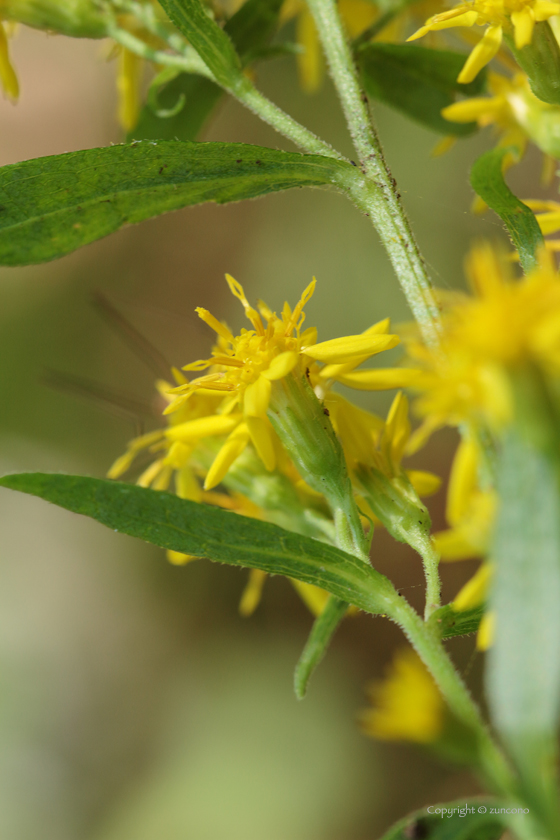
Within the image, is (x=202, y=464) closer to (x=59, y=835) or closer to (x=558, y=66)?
(x=558, y=66)

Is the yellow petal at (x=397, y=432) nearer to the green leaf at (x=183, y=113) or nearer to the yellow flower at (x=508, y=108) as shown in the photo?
the yellow flower at (x=508, y=108)

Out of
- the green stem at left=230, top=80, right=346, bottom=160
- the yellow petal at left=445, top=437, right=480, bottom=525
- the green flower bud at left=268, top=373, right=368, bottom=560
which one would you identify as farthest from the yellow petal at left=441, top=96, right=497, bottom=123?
the yellow petal at left=445, top=437, right=480, bottom=525

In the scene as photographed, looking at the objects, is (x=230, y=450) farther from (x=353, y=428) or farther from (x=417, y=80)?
(x=417, y=80)

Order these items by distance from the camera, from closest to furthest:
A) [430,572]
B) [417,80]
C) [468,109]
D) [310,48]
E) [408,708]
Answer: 1. [408,708]
2. [430,572]
3. [468,109]
4. [417,80]
5. [310,48]

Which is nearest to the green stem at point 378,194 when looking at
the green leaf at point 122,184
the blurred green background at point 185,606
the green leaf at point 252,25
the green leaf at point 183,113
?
the green leaf at point 122,184

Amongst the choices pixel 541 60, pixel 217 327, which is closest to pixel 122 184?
pixel 217 327

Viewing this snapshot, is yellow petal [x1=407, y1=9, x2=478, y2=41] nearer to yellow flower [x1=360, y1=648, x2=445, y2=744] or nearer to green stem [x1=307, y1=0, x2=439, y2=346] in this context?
green stem [x1=307, y1=0, x2=439, y2=346]
